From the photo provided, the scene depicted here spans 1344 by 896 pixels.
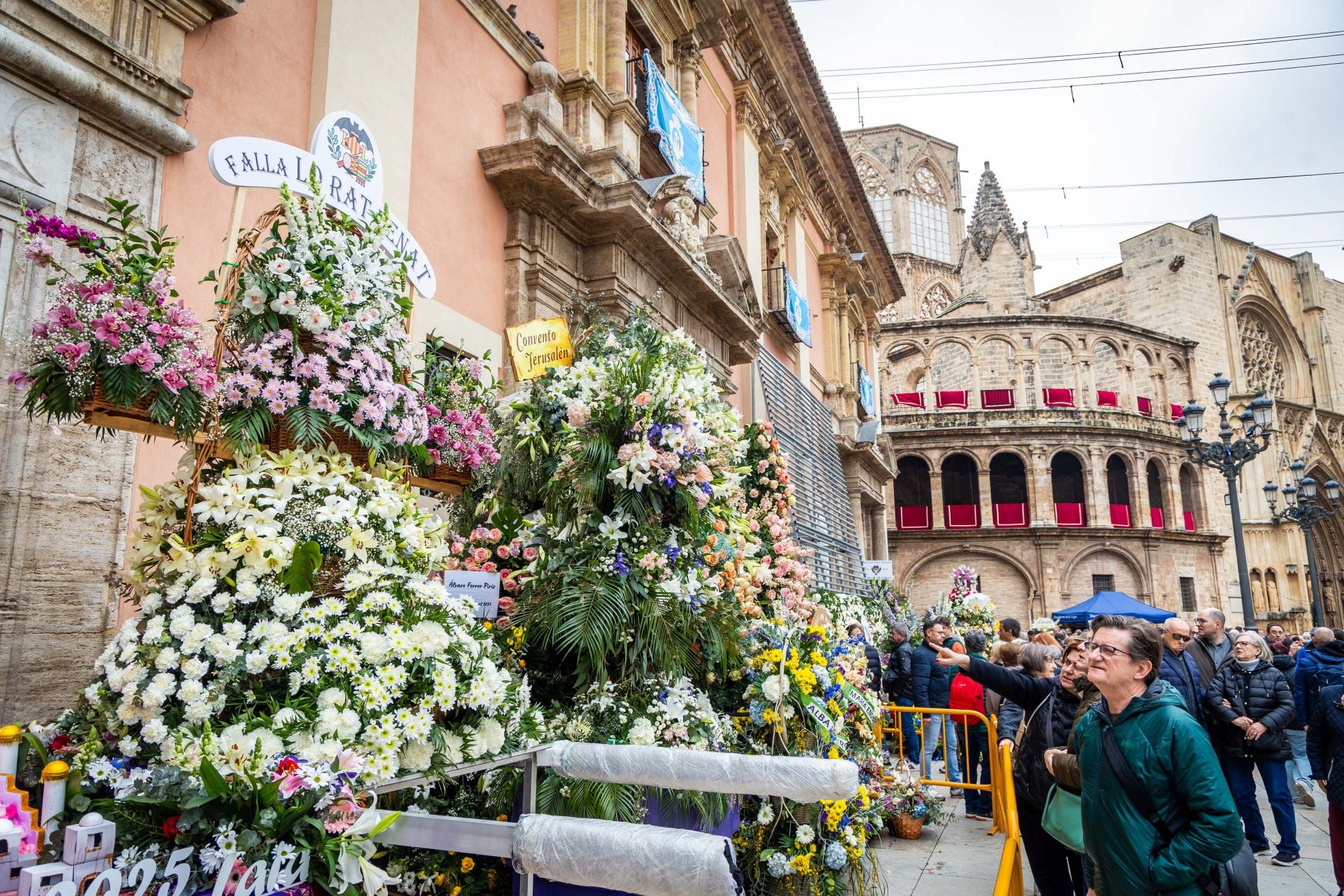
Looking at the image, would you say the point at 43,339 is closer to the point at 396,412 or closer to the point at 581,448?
the point at 396,412

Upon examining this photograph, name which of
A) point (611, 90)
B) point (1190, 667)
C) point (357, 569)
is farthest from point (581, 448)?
point (611, 90)

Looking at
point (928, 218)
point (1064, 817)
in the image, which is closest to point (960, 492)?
point (928, 218)

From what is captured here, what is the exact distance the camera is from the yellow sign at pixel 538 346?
7.52m

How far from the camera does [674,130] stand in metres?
11.0

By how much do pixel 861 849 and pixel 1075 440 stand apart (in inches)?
1334

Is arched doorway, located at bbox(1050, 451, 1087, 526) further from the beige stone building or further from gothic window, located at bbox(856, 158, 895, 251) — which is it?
gothic window, located at bbox(856, 158, 895, 251)

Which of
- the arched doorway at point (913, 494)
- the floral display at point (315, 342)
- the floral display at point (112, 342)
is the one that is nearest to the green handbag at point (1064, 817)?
the floral display at point (315, 342)

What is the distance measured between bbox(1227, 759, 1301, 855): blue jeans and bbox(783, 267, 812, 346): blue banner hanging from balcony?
10768 millimetres

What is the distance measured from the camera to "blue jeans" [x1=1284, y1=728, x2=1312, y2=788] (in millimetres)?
8414

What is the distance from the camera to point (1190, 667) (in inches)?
263

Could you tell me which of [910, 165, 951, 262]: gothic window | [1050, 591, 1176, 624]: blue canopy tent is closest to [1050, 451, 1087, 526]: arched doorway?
[1050, 591, 1176, 624]: blue canopy tent

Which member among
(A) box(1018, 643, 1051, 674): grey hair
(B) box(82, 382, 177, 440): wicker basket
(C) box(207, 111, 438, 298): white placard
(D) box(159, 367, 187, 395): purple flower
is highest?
(C) box(207, 111, 438, 298): white placard

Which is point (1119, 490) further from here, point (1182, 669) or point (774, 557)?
point (774, 557)

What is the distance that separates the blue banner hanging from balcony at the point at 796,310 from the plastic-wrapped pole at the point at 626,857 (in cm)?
1454
